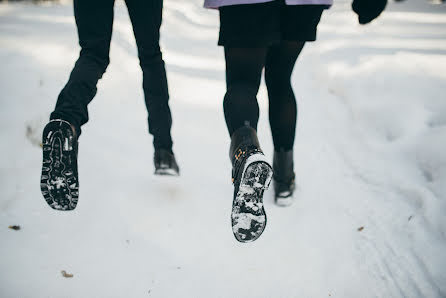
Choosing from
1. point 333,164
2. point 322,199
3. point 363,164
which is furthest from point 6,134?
point 363,164

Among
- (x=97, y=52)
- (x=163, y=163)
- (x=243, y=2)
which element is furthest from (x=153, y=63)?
(x=243, y=2)

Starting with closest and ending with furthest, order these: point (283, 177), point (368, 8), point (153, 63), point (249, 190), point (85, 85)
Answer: point (249, 190), point (85, 85), point (368, 8), point (153, 63), point (283, 177)

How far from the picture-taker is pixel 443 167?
140 cm

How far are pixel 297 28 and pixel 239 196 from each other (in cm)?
65

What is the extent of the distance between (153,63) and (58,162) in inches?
23.8

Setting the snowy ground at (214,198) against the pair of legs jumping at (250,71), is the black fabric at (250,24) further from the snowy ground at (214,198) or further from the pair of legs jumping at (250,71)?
the snowy ground at (214,198)

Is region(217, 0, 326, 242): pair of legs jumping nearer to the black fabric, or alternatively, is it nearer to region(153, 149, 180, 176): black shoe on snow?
the black fabric

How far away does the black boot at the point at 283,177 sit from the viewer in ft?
4.58

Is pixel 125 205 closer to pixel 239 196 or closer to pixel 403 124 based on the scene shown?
pixel 239 196

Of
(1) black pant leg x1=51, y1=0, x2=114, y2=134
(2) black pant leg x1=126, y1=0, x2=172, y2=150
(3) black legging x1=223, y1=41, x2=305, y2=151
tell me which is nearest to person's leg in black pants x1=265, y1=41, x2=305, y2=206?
(3) black legging x1=223, y1=41, x2=305, y2=151

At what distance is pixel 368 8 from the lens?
1120 mm

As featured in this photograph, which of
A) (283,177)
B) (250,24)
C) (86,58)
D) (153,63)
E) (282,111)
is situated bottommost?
(283,177)

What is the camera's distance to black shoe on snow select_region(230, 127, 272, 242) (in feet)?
2.72

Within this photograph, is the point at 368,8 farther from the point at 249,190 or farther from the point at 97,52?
the point at 97,52
